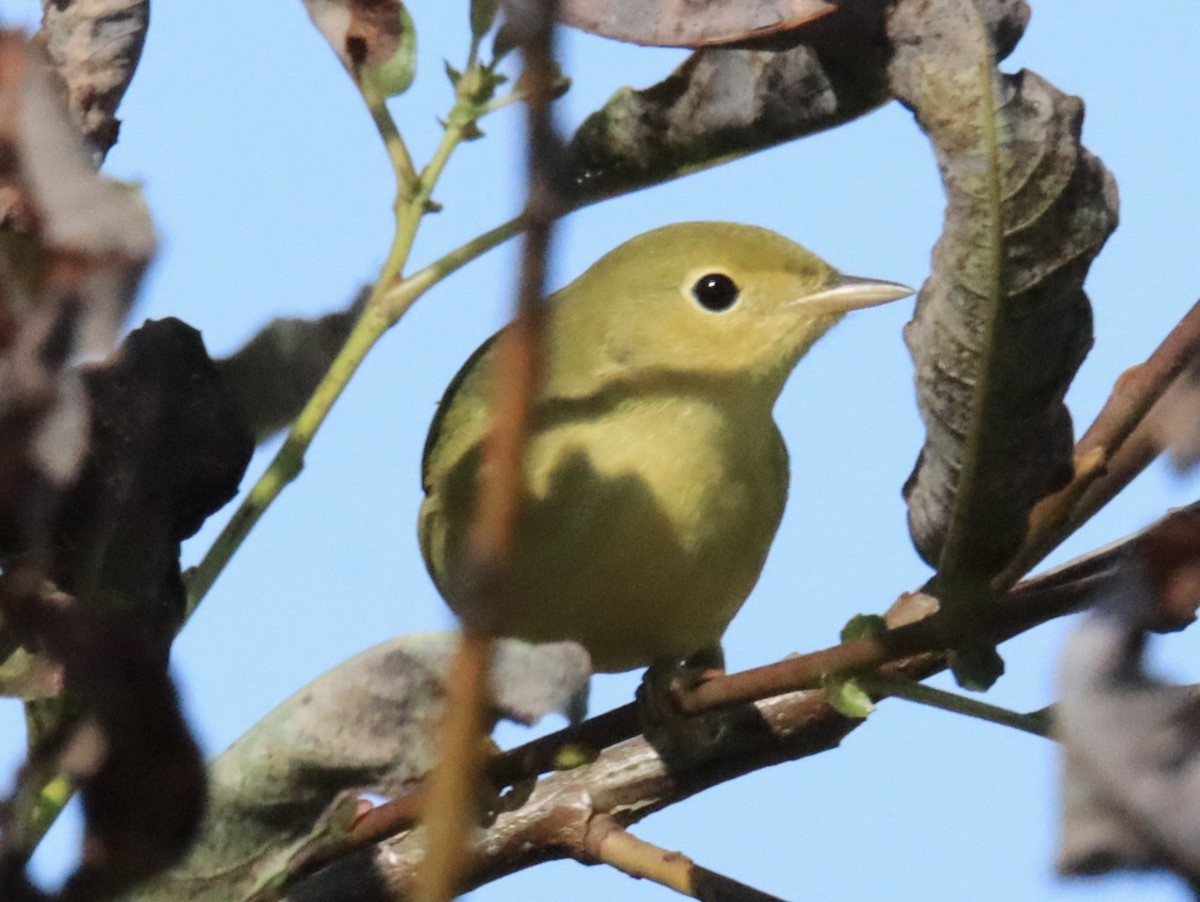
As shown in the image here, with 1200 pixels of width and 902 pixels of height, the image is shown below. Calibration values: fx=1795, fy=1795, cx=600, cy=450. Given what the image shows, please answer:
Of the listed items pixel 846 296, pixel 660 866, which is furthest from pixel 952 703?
pixel 846 296

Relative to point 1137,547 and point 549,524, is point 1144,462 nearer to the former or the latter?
point 1137,547

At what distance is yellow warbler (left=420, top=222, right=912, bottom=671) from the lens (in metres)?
3.04

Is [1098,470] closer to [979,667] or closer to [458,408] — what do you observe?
[979,667]

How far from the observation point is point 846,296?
3.64 metres

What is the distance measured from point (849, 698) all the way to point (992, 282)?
1.26 ft

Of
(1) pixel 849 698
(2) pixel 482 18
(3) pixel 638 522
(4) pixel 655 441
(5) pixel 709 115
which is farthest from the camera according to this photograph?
(4) pixel 655 441

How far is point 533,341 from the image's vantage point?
617 millimetres

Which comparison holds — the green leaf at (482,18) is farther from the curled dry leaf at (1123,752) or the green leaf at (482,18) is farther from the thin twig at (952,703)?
the curled dry leaf at (1123,752)

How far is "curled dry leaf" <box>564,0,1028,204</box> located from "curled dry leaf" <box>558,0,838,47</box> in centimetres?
22

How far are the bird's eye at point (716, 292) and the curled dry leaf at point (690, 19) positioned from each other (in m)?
1.95

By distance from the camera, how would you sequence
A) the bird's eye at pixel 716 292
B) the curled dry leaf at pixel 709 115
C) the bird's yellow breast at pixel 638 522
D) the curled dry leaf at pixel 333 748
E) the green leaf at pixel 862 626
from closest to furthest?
the curled dry leaf at pixel 333 748, the green leaf at pixel 862 626, the curled dry leaf at pixel 709 115, the bird's yellow breast at pixel 638 522, the bird's eye at pixel 716 292

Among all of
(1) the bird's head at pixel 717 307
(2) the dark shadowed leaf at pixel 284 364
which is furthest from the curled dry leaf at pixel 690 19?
(1) the bird's head at pixel 717 307

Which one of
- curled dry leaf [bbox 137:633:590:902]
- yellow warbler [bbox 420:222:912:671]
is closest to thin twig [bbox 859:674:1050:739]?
curled dry leaf [bbox 137:633:590:902]

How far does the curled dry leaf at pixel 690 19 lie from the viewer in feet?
5.33
